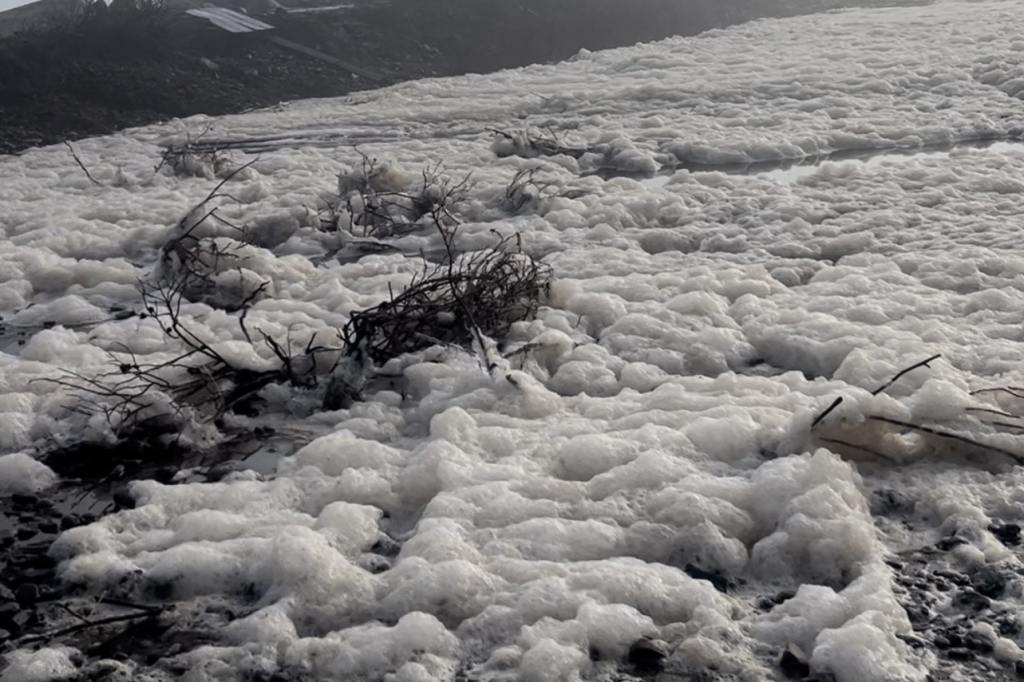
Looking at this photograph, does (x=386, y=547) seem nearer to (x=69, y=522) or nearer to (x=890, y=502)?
(x=69, y=522)

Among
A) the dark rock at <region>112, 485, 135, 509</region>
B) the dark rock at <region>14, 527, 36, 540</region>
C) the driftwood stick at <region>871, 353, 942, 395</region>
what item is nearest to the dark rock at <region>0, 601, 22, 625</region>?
the dark rock at <region>14, 527, 36, 540</region>

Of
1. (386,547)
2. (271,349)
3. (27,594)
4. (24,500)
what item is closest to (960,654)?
(386,547)

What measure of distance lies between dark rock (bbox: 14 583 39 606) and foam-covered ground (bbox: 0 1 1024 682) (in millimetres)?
106

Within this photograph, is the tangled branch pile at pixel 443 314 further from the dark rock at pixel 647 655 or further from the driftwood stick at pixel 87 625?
the dark rock at pixel 647 655

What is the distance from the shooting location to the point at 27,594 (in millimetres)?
3059

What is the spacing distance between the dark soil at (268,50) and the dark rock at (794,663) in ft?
31.2

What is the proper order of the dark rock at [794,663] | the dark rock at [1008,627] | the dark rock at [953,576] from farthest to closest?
the dark rock at [953,576] < the dark rock at [1008,627] < the dark rock at [794,663]

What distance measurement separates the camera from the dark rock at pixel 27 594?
9.99 feet

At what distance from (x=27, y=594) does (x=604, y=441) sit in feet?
6.16

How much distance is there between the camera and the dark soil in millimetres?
12141

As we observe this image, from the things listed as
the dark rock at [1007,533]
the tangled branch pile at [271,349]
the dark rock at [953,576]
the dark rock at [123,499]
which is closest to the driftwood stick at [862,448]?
the dark rock at [1007,533]

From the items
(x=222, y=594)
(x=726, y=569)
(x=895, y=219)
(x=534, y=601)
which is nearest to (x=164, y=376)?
(x=222, y=594)

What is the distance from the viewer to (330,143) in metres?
10.1

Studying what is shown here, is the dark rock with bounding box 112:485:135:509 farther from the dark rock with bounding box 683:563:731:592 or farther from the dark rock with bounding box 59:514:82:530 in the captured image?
the dark rock with bounding box 683:563:731:592
